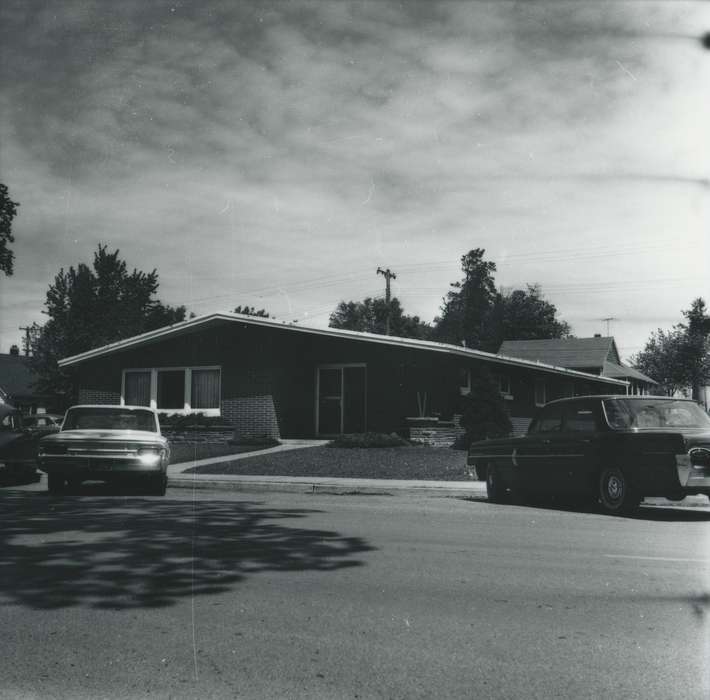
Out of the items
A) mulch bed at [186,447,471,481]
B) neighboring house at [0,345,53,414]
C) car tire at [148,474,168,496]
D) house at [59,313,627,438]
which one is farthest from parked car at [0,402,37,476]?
neighboring house at [0,345,53,414]

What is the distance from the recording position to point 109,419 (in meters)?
14.2

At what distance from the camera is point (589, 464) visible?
10711mm

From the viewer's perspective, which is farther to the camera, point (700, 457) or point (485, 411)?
point (485, 411)

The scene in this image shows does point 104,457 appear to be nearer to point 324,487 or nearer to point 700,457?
point 324,487

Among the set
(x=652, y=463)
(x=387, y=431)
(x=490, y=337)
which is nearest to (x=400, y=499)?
(x=652, y=463)

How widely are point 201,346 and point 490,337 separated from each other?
6316cm

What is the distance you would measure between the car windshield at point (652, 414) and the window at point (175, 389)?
16.6m

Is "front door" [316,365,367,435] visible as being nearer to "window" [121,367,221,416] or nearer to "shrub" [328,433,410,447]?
"shrub" [328,433,410,447]

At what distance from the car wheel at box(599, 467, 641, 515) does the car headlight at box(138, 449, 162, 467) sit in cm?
687

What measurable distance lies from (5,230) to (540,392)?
26.4 m

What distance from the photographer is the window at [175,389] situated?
25.8 m

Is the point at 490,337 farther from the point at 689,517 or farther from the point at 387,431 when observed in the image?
the point at 689,517

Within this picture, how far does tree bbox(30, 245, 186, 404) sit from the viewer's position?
39.5 m

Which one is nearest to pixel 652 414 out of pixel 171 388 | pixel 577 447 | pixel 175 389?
pixel 577 447
